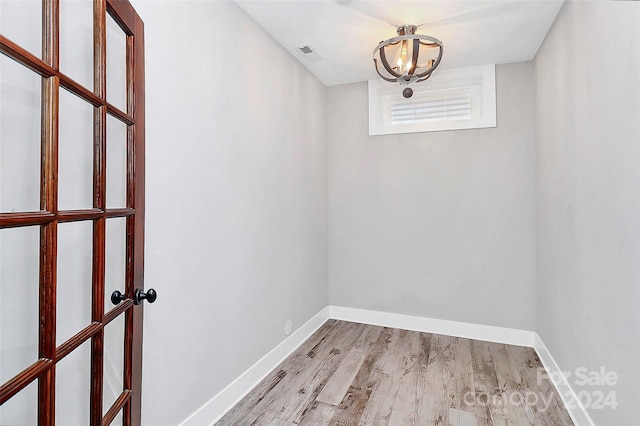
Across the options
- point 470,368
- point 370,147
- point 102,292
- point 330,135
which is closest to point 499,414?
point 470,368

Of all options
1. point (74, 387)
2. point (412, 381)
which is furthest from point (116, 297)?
point (412, 381)

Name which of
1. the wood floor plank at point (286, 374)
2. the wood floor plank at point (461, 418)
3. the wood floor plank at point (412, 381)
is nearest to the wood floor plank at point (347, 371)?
the wood floor plank at point (286, 374)

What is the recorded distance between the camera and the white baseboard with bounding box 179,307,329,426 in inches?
74.5

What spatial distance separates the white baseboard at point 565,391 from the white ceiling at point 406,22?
2.37 metres

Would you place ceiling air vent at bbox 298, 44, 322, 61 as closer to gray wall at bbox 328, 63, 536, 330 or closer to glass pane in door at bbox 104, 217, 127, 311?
gray wall at bbox 328, 63, 536, 330

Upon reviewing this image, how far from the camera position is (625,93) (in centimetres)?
137

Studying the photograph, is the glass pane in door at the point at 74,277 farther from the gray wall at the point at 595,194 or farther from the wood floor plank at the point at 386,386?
the gray wall at the point at 595,194

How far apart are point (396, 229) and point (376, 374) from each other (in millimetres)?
1437

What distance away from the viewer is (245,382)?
225 centimetres

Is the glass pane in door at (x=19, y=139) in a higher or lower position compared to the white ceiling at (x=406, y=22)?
lower

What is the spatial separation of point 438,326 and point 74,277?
3.09 meters

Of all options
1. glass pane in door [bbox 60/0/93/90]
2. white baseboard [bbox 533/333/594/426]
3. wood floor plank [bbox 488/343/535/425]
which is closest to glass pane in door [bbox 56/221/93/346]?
glass pane in door [bbox 60/0/93/90]

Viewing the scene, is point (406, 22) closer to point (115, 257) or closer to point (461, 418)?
point (115, 257)

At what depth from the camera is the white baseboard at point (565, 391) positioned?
Answer: 1839 millimetres
